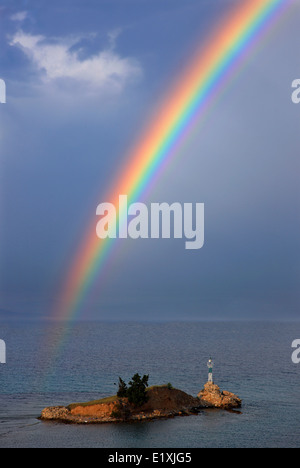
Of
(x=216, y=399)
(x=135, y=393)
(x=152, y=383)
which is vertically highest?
(x=135, y=393)

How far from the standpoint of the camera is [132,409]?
6425 centimetres

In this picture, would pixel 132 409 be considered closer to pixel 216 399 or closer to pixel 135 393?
pixel 135 393

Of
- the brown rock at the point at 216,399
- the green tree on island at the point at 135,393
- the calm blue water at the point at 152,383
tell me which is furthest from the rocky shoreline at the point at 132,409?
the calm blue water at the point at 152,383

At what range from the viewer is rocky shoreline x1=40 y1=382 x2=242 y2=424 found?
6272 centimetres

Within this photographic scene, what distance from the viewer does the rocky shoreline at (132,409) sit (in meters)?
62.7

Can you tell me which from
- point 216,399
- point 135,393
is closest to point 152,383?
point 216,399

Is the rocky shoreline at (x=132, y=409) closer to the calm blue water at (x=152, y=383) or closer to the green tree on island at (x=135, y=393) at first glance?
the green tree on island at (x=135, y=393)

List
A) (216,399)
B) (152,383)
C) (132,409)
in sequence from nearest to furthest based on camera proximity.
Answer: (132,409) < (216,399) < (152,383)

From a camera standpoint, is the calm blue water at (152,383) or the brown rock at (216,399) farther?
the brown rock at (216,399)

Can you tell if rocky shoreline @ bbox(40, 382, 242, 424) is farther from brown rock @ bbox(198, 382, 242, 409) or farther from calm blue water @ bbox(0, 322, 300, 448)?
calm blue water @ bbox(0, 322, 300, 448)
